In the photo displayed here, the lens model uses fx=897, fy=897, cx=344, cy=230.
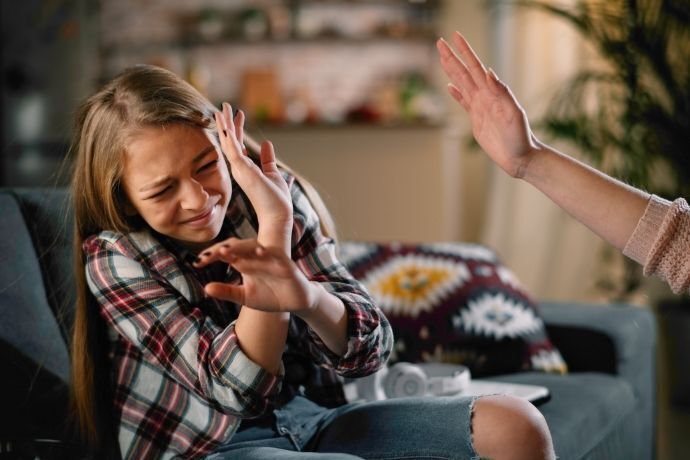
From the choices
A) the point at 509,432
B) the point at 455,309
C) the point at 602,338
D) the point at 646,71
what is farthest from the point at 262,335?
the point at 646,71

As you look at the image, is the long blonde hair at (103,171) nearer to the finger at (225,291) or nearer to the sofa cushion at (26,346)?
the sofa cushion at (26,346)

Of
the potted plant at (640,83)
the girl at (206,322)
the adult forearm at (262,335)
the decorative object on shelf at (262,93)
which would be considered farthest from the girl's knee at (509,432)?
the decorative object on shelf at (262,93)

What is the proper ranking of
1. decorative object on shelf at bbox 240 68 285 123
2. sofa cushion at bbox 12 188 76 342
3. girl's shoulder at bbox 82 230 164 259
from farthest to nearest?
decorative object on shelf at bbox 240 68 285 123
sofa cushion at bbox 12 188 76 342
girl's shoulder at bbox 82 230 164 259

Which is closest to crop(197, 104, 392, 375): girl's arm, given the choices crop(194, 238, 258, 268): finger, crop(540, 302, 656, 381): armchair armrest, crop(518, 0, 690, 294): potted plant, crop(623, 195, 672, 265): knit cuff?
crop(194, 238, 258, 268): finger

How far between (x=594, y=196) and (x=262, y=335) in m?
0.47

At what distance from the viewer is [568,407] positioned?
1710 millimetres

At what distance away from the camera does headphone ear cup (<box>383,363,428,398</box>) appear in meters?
1.64

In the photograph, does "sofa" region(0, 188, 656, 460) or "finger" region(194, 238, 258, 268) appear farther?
"sofa" region(0, 188, 656, 460)

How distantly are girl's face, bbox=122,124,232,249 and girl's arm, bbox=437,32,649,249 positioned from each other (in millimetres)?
366

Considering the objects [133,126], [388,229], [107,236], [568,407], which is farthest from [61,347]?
[388,229]

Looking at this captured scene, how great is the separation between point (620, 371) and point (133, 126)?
50.3 inches

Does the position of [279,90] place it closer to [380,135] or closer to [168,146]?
[380,135]

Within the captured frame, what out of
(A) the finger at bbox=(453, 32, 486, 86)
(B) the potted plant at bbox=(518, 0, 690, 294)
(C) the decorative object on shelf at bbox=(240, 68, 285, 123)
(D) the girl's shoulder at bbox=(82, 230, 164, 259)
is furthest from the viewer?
(C) the decorative object on shelf at bbox=(240, 68, 285, 123)

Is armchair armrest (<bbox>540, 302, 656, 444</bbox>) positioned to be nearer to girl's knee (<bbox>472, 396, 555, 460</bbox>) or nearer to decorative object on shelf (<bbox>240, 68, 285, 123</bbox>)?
girl's knee (<bbox>472, 396, 555, 460</bbox>)
